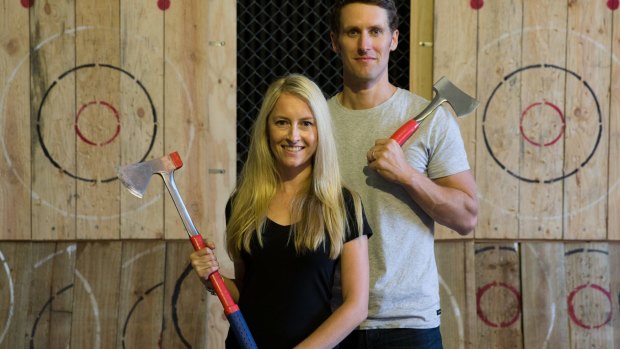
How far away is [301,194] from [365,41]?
460 millimetres

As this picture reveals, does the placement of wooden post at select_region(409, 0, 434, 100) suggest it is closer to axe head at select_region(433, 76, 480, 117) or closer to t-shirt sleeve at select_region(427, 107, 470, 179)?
axe head at select_region(433, 76, 480, 117)

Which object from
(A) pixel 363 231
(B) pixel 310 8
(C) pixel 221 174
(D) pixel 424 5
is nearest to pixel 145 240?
(C) pixel 221 174

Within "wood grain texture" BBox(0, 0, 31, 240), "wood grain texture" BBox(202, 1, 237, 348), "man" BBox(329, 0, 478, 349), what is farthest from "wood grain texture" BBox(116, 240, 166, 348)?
"man" BBox(329, 0, 478, 349)

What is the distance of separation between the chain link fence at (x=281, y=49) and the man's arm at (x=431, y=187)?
1.80m

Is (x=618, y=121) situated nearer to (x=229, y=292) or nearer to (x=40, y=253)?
(x=229, y=292)

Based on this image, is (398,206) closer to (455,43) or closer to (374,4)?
(374,4)

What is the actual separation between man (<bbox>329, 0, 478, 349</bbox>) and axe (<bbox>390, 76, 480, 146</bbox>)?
0.02 m

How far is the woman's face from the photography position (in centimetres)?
184

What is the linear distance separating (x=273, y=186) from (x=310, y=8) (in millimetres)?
2023

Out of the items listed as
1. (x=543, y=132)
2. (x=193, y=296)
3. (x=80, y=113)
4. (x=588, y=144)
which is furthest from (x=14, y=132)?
(x=588, y=144)

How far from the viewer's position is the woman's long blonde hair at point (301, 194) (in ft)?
5.77

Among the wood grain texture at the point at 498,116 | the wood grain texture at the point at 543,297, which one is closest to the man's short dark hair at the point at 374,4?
the wood grain texture at the point at 498,116

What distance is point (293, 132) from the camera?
1.83 metres

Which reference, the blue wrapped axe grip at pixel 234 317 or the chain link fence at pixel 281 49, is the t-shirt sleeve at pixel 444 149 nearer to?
the blue wrapped axe grip at pixel 234 317
